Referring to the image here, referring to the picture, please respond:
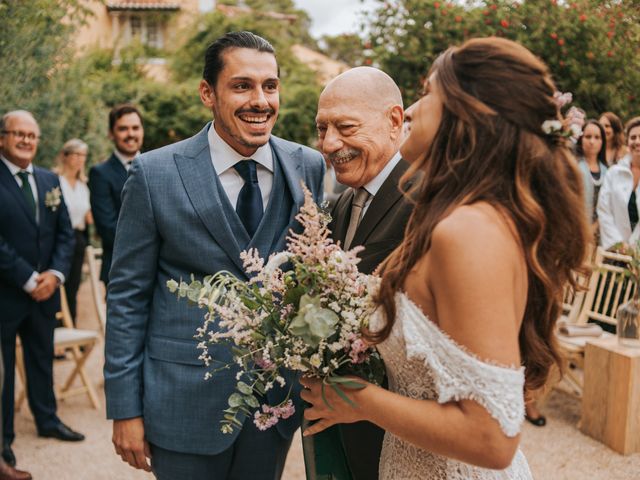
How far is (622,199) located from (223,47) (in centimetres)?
509

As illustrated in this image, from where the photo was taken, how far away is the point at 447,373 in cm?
153

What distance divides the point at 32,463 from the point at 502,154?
15.7 feet

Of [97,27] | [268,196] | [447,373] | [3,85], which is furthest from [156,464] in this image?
[97,27]

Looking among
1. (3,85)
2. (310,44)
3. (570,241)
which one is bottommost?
(310,44)

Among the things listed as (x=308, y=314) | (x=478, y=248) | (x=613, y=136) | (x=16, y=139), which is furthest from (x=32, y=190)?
(x=613, y=136)

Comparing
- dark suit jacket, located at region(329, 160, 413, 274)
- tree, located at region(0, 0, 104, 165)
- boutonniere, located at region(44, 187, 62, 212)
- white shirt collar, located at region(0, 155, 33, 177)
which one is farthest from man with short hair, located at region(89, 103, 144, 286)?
dark suit jacket, located at region(329, 160, 413, 274)

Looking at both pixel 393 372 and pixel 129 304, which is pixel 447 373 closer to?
pixel 393 372

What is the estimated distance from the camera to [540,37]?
10.0 meters

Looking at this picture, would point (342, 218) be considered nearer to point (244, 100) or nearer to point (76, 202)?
point (244, 100)

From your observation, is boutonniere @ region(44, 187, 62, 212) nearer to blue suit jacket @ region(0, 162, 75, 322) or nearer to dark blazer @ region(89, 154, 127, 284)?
blue suit jacket @ region(0, 162, 75, 322)

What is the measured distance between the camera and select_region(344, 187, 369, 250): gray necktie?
99.2 inches

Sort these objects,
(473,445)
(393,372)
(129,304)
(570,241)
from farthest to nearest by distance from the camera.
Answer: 1. (129,304)
2. (393,372)
3. (570,241)
4. (473,445)

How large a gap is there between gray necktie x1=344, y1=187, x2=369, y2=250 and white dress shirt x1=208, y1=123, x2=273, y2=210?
1.15 ft

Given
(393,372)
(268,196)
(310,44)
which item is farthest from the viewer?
(310,44)
